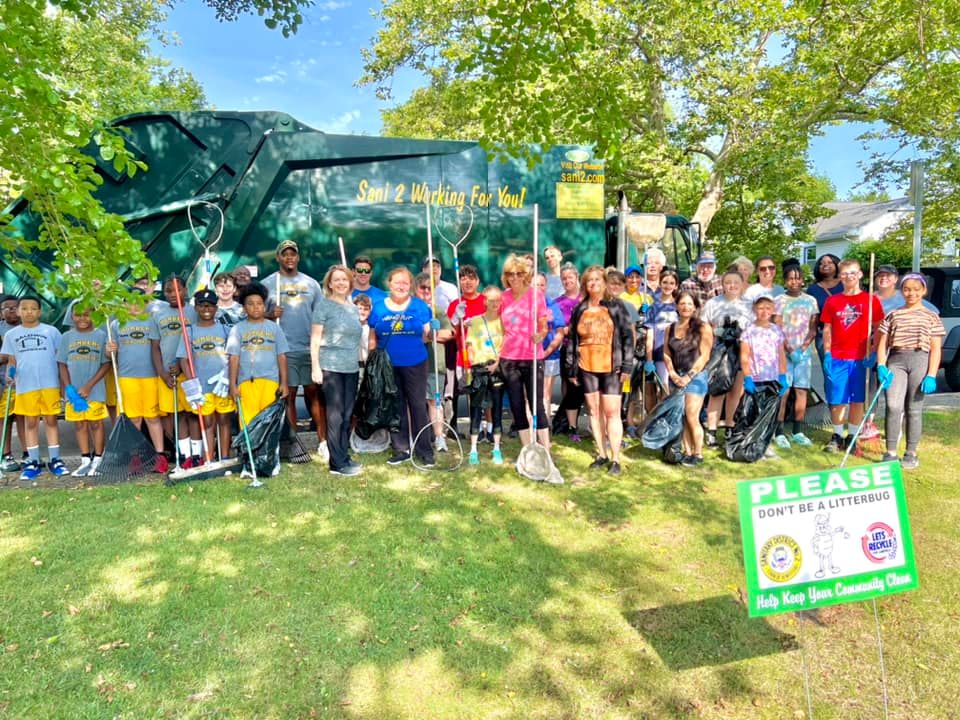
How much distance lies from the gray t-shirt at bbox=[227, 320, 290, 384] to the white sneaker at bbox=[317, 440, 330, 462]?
3.08 feet

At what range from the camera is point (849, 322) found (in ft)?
17.7

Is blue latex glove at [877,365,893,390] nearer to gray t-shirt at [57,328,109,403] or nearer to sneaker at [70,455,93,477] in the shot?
gray t-shirt at [57,328,109,403]

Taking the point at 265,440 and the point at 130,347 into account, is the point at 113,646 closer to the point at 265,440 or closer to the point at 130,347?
the point at 265,440

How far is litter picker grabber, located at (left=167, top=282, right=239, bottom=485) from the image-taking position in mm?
4821

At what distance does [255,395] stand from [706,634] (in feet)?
12.9

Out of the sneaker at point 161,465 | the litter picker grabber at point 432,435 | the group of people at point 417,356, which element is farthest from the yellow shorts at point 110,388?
the litter picker grabber at point 432,435

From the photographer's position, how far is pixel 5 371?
206 inches

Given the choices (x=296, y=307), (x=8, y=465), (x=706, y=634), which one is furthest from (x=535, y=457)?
(x=8, y=465)

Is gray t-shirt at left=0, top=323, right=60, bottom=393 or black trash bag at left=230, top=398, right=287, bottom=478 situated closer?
black trash bag at left=230, top=398, right=287, bottom=478

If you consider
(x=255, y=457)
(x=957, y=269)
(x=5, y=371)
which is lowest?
(x=255, y=457)

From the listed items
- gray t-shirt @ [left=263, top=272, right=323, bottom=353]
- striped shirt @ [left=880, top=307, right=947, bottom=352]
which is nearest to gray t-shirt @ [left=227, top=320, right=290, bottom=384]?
gray t-shirt @ [left=263, top=272, right=323, bottom=353]

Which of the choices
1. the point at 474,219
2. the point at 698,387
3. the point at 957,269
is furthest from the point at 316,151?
the point at 957,269

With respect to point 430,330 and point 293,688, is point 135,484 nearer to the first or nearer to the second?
point 430,330

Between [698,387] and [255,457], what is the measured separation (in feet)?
13.0
